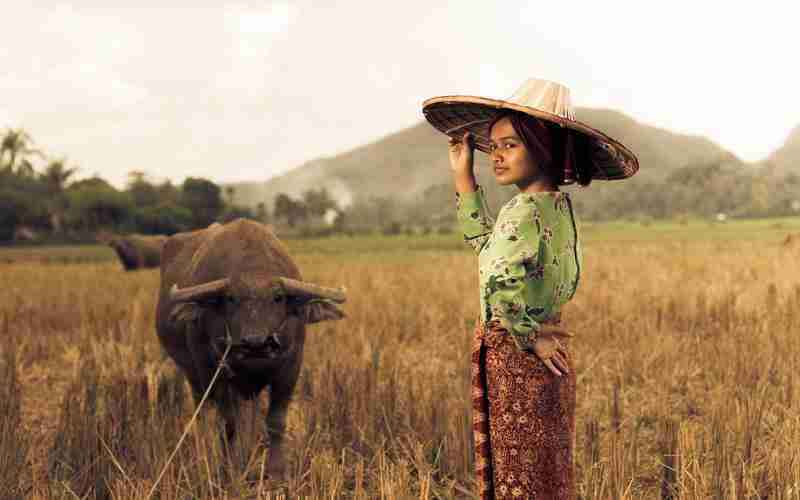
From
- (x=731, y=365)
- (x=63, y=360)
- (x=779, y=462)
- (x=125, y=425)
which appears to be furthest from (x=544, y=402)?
(x=63, y=360)

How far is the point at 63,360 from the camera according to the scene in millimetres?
6043

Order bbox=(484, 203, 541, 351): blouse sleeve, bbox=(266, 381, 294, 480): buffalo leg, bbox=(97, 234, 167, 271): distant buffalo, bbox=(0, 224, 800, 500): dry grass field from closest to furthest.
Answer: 1. bbox=(484, 203, 541, 351): blouse sleeve
2. bbox=(0, 224, 800, 500): dry grass field
3. bbox=(266, 381, 294, 480): buffalo leg
4. bbox=(97, 234, 167, 271): distant buffalo

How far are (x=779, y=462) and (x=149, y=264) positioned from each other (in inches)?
613

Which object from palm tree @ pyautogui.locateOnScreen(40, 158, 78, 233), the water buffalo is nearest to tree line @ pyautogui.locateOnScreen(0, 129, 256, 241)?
palm tree @ pyautogui.locateOnScreen(40, 158, 78, 233)

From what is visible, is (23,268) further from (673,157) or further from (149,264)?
(673,157)

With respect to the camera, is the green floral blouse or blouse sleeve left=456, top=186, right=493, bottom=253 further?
blouse sleeve left=456, top=186, right=493, bottom=253

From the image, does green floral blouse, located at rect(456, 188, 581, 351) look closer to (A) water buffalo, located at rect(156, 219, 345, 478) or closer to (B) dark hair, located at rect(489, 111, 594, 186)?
(B) dark hair, located at rect(489, 111, 594, 186)

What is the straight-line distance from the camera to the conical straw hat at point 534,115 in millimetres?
1893

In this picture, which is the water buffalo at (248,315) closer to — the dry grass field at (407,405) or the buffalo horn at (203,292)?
the buffalo horn at (203,292)

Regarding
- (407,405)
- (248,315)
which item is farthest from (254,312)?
(407,405)

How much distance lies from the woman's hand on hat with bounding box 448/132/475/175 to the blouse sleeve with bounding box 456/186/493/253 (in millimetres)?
83

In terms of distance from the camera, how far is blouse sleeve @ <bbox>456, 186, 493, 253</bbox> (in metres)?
2.12

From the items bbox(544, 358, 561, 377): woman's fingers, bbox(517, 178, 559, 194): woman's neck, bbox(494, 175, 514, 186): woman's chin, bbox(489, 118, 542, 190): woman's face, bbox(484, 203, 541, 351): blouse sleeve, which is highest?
bbox(489, 118, 542, 190): woman's face

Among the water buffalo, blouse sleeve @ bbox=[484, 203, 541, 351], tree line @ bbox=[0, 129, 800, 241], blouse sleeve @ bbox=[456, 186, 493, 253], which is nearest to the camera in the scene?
blouse sleeve @ bbox=[484, 203, 541, 351]
